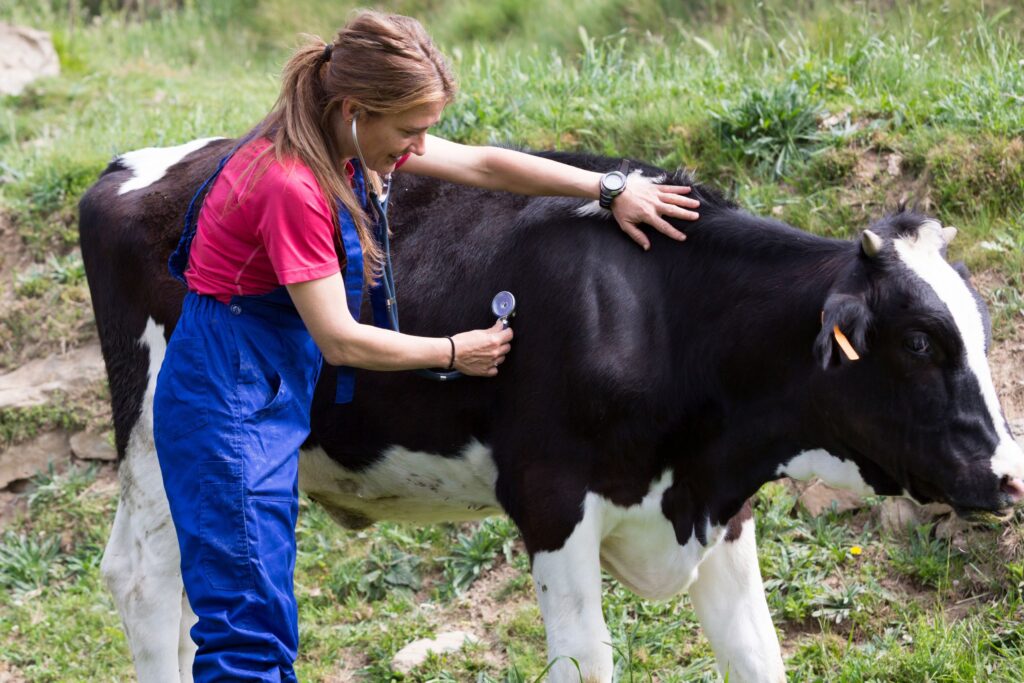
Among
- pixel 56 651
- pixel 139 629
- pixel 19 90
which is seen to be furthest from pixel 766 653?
pixel 19 90

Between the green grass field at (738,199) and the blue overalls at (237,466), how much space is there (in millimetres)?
1663

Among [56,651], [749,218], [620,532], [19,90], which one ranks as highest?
[749,218]

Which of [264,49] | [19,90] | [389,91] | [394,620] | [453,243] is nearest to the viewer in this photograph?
[389,91]

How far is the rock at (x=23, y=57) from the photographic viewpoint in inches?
396

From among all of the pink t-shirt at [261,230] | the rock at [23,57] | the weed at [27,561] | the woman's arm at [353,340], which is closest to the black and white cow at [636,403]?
the woman's arm at [353,340]

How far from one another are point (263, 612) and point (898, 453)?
1.80 meters

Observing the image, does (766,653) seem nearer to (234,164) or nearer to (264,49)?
(234,164)

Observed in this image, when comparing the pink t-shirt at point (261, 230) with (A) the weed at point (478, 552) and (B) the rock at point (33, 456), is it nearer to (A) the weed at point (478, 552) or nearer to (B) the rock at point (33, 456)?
(A) the weed at point (478, 552)

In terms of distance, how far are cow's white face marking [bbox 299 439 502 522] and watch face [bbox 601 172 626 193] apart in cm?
93

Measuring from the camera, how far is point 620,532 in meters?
4.29

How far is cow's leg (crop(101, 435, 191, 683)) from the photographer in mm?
4781

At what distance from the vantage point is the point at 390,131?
362cm

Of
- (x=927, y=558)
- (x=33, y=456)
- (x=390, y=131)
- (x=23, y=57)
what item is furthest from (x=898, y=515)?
(x=23, y=57)

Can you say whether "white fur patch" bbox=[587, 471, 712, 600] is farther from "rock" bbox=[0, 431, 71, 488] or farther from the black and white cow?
"rock" bbox=[0, 431, 71, 488]
